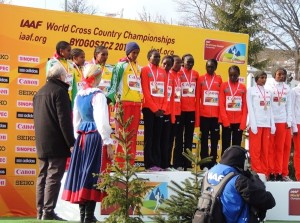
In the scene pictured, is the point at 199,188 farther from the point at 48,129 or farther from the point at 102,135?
the point at 48,129

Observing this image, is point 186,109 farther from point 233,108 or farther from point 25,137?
point 25,137

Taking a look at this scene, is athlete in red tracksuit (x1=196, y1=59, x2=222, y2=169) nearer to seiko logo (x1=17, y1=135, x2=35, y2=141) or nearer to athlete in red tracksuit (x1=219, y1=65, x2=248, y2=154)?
athlete in red tracksuit (x1=219, y1=65, x2=248, y2=154)

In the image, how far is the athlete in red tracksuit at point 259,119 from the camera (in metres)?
10.2

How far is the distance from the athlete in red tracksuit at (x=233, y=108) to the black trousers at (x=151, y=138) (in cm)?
120

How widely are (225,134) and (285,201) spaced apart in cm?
140

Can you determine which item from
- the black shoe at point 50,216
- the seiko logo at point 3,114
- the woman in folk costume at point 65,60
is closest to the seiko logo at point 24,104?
the seiko logo at point 3,114

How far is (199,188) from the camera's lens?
6.54 meters

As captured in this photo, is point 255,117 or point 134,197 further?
point 255,117

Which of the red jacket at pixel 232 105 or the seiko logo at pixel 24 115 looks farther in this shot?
the seiko logo at pixel 24 115

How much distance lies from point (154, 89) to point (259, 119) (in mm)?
1958

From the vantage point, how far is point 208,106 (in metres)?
9.92

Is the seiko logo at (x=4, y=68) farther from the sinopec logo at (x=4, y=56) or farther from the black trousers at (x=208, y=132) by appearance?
the black trousers at (x=208, y=132)

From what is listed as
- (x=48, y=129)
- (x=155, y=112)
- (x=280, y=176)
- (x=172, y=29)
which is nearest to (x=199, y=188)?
(x=48, y=129)

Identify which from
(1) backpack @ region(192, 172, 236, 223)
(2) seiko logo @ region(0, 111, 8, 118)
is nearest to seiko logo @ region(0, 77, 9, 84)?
(2) seiko logo @ region(0, 111, 8, 118)
